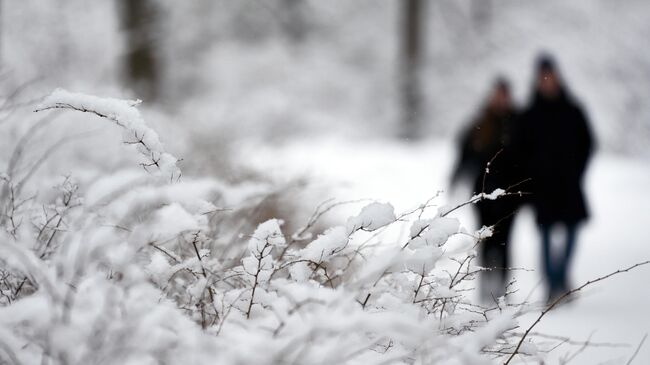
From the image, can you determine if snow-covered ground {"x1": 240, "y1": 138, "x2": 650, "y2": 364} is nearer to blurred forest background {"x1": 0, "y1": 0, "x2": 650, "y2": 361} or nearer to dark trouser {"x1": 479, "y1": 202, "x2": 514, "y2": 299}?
blurred forest background {"x1": 0, "y1": 0, "x2": 650, "y2": 361}

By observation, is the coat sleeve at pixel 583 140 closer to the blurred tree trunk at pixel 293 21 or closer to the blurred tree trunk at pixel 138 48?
the blurred tree trunk at pixel 138 48

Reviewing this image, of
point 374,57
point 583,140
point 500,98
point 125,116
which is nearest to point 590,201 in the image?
point 583,140

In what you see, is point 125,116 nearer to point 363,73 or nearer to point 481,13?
point 363,73

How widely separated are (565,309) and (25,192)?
3.37 m

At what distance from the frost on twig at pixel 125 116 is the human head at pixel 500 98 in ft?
10.3

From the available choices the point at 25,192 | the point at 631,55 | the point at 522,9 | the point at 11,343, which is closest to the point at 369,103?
the point at 522,9

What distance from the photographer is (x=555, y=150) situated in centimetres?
439

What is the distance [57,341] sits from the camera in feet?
3.68

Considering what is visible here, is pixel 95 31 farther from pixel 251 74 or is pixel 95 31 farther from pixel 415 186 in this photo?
pixel 415 186

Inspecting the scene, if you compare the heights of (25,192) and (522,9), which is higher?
(522,9)

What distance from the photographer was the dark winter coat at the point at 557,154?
172 inches

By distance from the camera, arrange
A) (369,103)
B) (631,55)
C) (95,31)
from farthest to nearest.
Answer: (369,103), (631,55), (95,31)

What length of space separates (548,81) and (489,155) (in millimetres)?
758

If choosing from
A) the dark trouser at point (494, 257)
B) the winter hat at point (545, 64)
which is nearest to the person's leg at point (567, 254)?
the dark trouser at point (494, 257)
